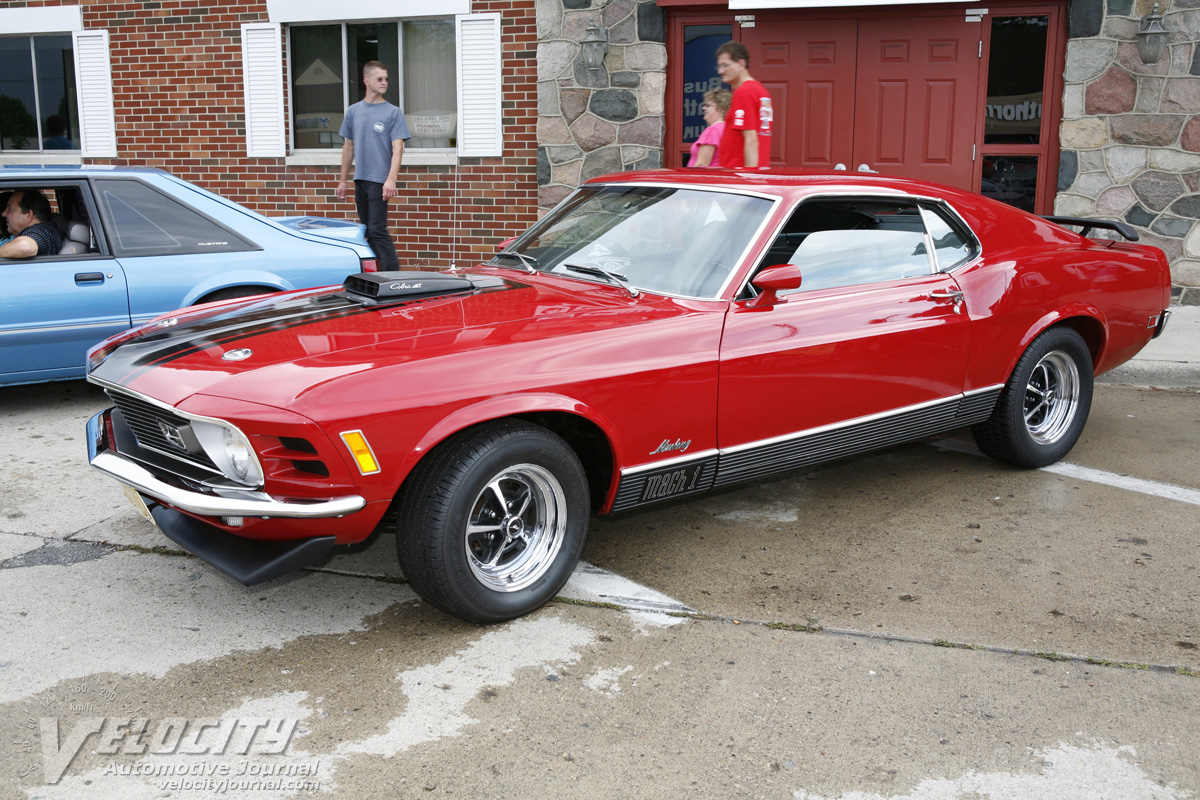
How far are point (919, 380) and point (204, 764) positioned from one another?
3.08 meters

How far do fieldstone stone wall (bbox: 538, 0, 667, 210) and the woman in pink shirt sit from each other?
80.9 inches

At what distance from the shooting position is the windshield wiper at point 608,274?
399 centimetres

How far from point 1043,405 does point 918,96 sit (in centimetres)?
504

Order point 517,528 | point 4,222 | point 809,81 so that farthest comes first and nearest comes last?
point 809,81 < point 4,222 < point 517,528

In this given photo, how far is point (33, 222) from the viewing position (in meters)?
5.96

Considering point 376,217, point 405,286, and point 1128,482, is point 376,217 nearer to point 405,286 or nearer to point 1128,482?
point 405,286

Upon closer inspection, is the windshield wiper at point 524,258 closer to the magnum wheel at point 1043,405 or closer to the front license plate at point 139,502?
the front license plate at point 139,502

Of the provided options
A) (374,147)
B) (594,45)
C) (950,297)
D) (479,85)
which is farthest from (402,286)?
(479,85)

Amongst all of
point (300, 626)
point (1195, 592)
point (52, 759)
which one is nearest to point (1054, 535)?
point (1195, 592)

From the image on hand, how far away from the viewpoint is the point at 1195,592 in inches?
147

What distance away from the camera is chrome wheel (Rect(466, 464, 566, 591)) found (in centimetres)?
337

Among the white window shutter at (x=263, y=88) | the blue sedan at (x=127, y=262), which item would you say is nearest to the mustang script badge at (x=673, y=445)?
the blue sedan at (x=127, y=262)

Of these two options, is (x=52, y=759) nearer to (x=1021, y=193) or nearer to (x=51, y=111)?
(x=1021, y=193)

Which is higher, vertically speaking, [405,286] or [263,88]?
[263,88]
